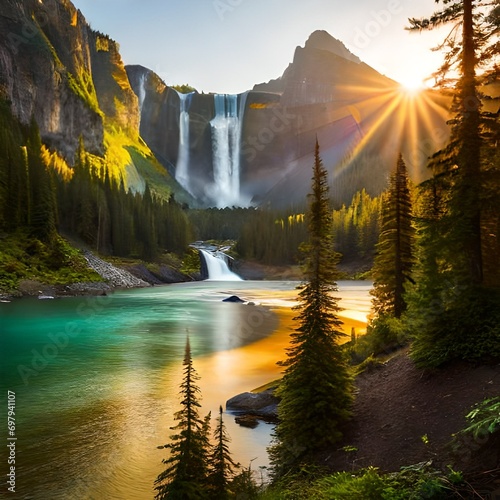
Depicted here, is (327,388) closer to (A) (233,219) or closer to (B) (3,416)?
(B) (3,416)

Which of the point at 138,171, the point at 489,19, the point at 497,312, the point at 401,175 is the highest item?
the point at 138,171

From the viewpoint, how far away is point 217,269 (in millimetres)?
111938

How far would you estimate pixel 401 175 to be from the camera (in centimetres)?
2208

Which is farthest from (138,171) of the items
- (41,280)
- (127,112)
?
(41,280)

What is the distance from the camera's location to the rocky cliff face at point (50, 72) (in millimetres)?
99188

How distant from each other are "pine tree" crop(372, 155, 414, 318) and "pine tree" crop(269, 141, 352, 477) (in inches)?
462

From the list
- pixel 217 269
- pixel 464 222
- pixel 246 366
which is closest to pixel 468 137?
pixel 464 222

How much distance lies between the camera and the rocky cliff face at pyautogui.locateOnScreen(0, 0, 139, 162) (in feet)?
325

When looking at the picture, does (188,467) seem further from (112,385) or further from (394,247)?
(394,247)

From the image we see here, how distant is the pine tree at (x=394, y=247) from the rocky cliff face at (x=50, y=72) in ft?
328

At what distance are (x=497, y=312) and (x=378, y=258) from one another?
12474 mm

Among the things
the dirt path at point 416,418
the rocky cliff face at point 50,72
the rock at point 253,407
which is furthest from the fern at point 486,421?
the rocky cliff face at point 50,72

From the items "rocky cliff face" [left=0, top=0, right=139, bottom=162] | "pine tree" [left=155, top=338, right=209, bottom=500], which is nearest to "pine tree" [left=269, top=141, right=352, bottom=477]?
"pine tree" [left=155, top=338, right=209, bottom=500]

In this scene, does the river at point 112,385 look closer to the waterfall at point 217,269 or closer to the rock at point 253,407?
the rock at point 253,407
